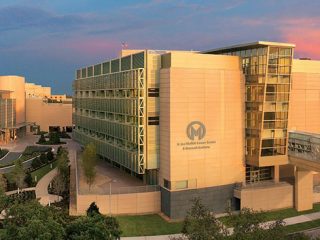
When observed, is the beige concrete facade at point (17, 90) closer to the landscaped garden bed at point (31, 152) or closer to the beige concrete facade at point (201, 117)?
the landscaped garden bed at point (31, 152)

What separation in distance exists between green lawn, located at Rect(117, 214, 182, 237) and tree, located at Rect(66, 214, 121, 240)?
12.9 m

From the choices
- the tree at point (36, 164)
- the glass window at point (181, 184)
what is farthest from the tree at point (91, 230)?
the tree at point (36, 164)

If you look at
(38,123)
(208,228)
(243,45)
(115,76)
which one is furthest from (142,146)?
(38,123)

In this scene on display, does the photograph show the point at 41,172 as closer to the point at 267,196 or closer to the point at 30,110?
the point at 267,196

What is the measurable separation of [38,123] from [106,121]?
247 ft

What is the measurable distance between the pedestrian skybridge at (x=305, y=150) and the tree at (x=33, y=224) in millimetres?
29607

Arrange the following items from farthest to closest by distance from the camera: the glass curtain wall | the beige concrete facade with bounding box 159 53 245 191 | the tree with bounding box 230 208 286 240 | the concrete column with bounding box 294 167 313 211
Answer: the concrete column with bounding box 294 167 313 211 < the glass curtain wall < the beige concrete facade with bounding box 159 53 245 191 < the tree with bounding box 230 208 286 240

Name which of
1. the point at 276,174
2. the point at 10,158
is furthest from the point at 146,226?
the point at 10,158

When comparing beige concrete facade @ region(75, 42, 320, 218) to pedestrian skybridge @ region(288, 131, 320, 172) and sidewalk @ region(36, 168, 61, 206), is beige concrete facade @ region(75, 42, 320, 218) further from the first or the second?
sidewalk @ region(36, 168, 61, 206)

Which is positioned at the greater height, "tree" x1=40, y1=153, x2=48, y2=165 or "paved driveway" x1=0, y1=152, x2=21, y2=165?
"tree" x1=40, y1=153, x2=48, y2=165

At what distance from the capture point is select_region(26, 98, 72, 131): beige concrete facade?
128625mm

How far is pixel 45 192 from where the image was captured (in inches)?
2219

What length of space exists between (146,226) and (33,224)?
1928 centimetres

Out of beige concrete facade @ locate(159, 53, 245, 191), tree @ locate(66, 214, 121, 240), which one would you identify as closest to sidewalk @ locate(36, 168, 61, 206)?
beige concrete facade @ locate(159, 53, 245, 191)
